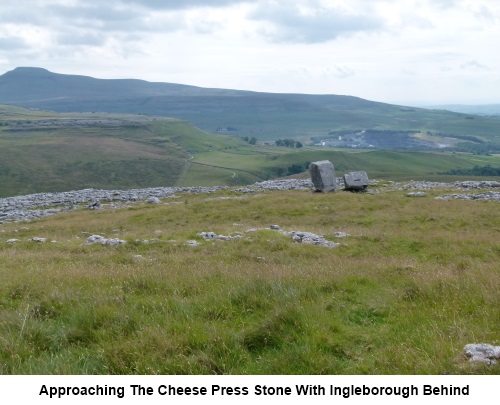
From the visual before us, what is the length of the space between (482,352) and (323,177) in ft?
134

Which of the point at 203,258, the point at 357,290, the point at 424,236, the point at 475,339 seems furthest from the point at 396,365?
the point at 424,236

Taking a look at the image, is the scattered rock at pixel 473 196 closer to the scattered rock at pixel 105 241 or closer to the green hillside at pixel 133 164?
the scattered rock at pixel 105 241

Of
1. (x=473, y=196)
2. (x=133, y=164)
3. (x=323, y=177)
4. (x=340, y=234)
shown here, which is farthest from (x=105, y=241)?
(x=133, y=164)

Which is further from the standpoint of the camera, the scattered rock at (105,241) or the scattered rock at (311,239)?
the scattered rock at (105,241)

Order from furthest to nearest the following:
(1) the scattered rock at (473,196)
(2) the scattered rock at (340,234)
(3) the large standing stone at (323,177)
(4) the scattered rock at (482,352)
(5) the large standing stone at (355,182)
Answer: (5) the large standing stone at (355,182) < (3) the large standing stone at (323,177) < (1) the scattered rock at (473,196) < (2) the scattered rock at (340,234) < (4) the scattered rock at (482,352)

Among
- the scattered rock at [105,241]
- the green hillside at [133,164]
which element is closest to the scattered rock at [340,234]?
the scattered rock at [105,241]

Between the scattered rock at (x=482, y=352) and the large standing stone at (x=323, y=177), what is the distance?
40100 mm

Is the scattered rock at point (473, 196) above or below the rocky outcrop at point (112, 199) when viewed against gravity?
above

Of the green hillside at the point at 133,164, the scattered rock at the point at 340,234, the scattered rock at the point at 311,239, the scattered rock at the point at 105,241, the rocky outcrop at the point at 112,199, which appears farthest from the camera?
the green hillside at the point at 133,164

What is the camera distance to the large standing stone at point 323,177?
4662cm

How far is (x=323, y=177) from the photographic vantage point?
46.7 m

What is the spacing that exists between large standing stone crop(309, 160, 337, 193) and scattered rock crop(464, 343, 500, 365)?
40.1 metres

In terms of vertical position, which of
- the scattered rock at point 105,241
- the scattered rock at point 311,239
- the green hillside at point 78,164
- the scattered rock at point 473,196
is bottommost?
the green hillside at point 78,164

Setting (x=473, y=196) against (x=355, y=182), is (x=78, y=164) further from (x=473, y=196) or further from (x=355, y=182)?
(x=473, y=196)
